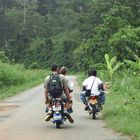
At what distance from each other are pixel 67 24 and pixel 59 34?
2.91m

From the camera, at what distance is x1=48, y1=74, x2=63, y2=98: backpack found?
48.0ft

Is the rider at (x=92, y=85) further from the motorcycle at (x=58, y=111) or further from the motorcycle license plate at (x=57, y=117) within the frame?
the motorcycle license plate at (x=57, y=117)

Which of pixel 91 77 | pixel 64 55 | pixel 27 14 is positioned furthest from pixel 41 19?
pixel 91 77

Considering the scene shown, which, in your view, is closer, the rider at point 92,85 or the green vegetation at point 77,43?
the rider at point 92,85

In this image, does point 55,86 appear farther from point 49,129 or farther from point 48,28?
point 48,28

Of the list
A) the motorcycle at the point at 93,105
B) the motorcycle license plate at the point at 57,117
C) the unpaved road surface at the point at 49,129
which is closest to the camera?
the unpaved road surface at the point at 49,129

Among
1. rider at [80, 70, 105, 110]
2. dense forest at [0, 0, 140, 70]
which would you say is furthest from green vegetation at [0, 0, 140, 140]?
rider at [80, 70, 105, 110]

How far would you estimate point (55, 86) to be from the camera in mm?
14664

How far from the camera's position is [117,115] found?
16.9m

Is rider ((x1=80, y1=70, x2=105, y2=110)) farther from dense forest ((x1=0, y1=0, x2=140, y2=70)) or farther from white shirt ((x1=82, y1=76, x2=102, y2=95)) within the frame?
dense forest ((x1=0, y1=0, x2=140, y2=70))

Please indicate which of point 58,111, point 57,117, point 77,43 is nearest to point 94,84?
point 58,111

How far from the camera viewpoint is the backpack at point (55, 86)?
14.6 meters

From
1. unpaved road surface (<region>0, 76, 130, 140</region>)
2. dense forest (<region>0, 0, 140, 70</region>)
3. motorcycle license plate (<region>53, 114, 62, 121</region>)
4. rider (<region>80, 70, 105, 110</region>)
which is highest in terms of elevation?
dense forest (<region>0, 0, 140, 70</region>)

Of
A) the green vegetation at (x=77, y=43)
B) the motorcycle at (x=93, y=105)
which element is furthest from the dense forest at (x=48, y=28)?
the motorcycle at (x=93, y=105)
